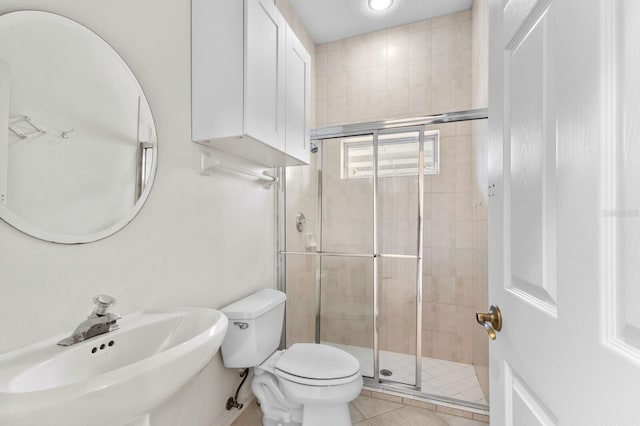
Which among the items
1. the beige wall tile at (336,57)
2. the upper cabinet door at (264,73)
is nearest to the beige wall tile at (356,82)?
the beige wall tile at (336,57)

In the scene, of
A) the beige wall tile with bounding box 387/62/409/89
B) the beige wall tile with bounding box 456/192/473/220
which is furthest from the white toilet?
the beige wall tile with bounding box 387/62/409/89

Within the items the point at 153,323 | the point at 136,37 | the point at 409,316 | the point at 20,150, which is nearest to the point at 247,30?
the point at 136,37

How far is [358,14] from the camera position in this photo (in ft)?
8.20

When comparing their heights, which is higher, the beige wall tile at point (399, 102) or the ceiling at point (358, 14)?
the ceiling at point (358, 14)

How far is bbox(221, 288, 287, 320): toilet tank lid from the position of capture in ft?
4.79

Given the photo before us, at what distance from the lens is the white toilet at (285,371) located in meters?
1.41

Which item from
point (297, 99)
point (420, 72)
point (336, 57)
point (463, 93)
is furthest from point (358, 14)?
point (297, 99)

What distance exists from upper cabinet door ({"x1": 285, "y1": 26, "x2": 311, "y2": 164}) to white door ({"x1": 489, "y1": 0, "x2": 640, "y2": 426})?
1.13 metres

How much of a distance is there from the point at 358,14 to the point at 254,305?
2.42 m

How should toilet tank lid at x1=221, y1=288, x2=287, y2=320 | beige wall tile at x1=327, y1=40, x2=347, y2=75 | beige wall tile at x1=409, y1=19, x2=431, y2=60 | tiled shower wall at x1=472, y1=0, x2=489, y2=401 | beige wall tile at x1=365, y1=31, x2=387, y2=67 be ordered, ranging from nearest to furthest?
1. toilet tank lid at x1=221, y1=288, x2=287, y2=320
2. tiled shower wall at x1=472, y1=0, x2=489, y2=401
3. beige wall tile at x1=409, y1=19, x2=431, y2=60
4. beige wall tile at x1=365, y1=31, x2=387, y2=67
5. beige wall tile at x1=327, y1=40, x2=347, y2=75

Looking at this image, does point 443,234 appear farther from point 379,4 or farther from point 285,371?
point 379,4

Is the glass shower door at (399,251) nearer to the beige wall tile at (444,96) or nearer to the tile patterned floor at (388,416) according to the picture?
the tile patterned floor at (388,416)

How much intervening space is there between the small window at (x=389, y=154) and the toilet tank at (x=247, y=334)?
107cm

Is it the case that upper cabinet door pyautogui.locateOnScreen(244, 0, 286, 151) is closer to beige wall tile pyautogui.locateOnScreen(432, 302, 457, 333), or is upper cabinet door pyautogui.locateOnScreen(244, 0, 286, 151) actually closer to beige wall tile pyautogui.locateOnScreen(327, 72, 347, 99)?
beige wall tile pyautogui.locateOnScreen(327, 72, 347, 99)
